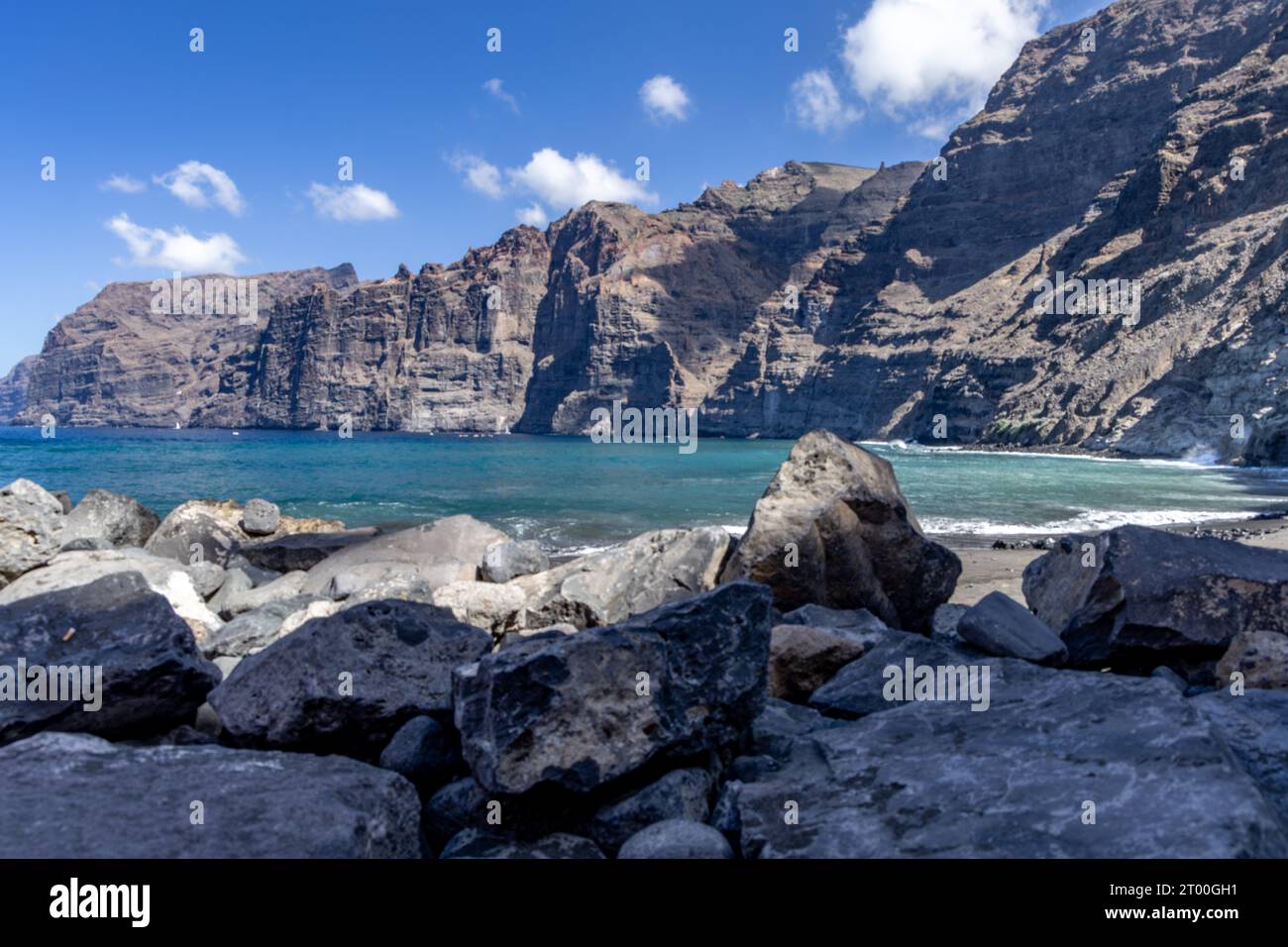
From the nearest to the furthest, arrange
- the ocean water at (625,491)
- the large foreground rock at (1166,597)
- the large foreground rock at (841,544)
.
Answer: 1. the large foreground rock at (1166,597)
2. the large foreground rock at (841,544)
3. the ocean water at (625,491)

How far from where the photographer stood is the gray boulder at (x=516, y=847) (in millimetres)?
3129

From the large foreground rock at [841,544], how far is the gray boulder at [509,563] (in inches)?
168

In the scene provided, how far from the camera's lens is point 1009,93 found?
611 feet

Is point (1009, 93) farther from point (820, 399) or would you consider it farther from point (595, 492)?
point (595, 492)

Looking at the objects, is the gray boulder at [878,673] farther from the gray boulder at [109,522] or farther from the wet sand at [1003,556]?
the gray boulder at [109,522]

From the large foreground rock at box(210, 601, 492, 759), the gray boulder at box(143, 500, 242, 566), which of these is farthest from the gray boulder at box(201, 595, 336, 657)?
the gray boulder at box(143, 500, 242, 566)

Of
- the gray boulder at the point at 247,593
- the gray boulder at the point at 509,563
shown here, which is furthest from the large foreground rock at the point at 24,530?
the gray boulder at the point at 509,563

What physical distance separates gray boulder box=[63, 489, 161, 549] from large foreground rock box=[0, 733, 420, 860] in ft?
46.7

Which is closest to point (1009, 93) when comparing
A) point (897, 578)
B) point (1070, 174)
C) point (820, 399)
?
point (1070, 174)

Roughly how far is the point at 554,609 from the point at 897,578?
370 cm

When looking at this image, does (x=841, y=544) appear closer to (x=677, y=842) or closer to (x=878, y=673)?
(x=878, y=673)

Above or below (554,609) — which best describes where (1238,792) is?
above

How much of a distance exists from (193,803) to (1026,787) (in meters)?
3.25

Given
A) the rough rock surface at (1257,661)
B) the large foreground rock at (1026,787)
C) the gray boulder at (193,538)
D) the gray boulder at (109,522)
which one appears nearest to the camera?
the large foreground rock at (1026,787)
